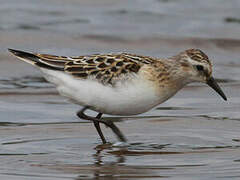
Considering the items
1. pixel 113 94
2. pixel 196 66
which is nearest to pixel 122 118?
pixel 196 66

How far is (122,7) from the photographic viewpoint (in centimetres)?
1753

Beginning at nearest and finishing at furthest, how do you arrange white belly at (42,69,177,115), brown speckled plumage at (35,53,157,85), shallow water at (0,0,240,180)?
shallow water at (0,0,240,180) → white belly at (42,69,177,115) → brown speckled plumage at (35,53,157,85)

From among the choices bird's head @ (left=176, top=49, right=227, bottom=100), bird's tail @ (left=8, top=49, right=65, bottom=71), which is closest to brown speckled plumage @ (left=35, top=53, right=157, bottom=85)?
bird's tail @ (left=8, top=49, right=65, bottom=71)

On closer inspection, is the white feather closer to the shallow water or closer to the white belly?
the white belly

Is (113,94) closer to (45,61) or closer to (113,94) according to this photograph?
(113,94)

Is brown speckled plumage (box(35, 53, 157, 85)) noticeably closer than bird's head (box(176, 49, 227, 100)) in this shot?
Yes

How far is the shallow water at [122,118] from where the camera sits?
7.69 metres

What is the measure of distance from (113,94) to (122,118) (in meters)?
1.92

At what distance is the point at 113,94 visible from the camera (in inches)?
321

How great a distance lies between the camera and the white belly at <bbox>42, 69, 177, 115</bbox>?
8.13m

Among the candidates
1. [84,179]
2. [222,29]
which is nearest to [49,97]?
[84,179]

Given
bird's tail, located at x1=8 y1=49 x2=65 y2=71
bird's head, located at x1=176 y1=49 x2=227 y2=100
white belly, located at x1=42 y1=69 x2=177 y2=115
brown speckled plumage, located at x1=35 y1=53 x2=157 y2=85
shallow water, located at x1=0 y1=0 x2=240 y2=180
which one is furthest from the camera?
bird's head, located at x1=176 y1=49 x2=227 y2=100

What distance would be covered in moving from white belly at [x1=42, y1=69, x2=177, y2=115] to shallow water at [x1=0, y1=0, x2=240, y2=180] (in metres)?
0.50

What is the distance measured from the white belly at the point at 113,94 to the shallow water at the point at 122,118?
0.50 m
